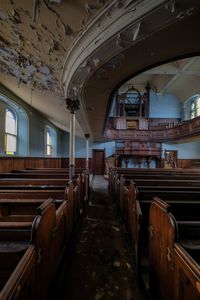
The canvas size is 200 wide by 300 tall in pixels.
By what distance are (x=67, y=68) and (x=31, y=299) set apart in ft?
7.98

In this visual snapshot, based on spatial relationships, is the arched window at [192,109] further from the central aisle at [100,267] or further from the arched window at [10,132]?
the central aisle at [100,267]

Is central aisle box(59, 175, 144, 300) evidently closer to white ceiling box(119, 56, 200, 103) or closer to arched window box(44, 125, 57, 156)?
arched window box(44, 125, 57, 156)

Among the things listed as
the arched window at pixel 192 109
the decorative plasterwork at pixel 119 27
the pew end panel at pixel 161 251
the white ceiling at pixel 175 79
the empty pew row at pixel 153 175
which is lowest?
the pew end panel at pixel 161 251

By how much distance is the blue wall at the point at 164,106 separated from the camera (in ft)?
44.2

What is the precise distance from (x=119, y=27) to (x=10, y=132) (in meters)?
5.85

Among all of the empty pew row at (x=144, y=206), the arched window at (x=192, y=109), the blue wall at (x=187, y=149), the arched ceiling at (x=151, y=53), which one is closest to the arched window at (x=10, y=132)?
the arched ceiling at (x=151, y=53)

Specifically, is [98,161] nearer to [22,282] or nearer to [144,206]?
[144,206]

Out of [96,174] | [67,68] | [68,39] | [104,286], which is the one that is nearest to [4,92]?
[67,68]

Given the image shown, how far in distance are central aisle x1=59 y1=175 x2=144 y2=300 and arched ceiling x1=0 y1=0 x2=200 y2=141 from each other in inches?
88.2

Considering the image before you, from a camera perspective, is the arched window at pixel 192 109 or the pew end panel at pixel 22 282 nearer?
the pew end panel at pixel 22 282

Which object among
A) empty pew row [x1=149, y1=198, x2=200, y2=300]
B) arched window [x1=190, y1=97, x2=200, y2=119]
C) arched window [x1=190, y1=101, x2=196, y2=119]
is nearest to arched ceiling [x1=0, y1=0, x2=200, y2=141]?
empty pew row [x1=149, y1=198, x2=200, y2=300]

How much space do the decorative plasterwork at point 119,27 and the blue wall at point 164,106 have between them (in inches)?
483

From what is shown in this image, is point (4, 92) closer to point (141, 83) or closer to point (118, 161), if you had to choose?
point (118, 161)

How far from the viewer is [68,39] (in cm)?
187
